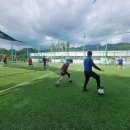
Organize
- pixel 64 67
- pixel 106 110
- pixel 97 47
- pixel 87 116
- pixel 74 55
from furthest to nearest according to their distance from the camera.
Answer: pixel 74 55 < pixel 97 47 < pixel 64 67 < pixel 106 110 < pixel 87 116

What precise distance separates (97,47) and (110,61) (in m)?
9.11

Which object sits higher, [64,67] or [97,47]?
[97,47]

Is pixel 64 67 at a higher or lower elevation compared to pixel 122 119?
higher

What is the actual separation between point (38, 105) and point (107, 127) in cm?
262

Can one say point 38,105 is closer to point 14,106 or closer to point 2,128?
point 14,106

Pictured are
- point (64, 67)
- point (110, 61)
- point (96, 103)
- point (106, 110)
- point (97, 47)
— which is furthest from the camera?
point (97, 47)

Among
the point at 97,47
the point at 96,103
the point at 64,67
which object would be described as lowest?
the point at 96,103

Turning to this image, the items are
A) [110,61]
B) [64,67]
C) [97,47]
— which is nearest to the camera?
[64,67]

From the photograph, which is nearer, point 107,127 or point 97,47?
point 107,127

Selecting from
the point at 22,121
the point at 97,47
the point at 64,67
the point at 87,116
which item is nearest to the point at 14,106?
the point at 22,121

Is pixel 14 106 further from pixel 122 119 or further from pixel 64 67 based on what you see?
pixel 64 67

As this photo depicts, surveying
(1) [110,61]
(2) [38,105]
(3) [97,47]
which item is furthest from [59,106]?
(3) [97,47]

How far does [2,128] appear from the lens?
3.80 meters

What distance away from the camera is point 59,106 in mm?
5535
